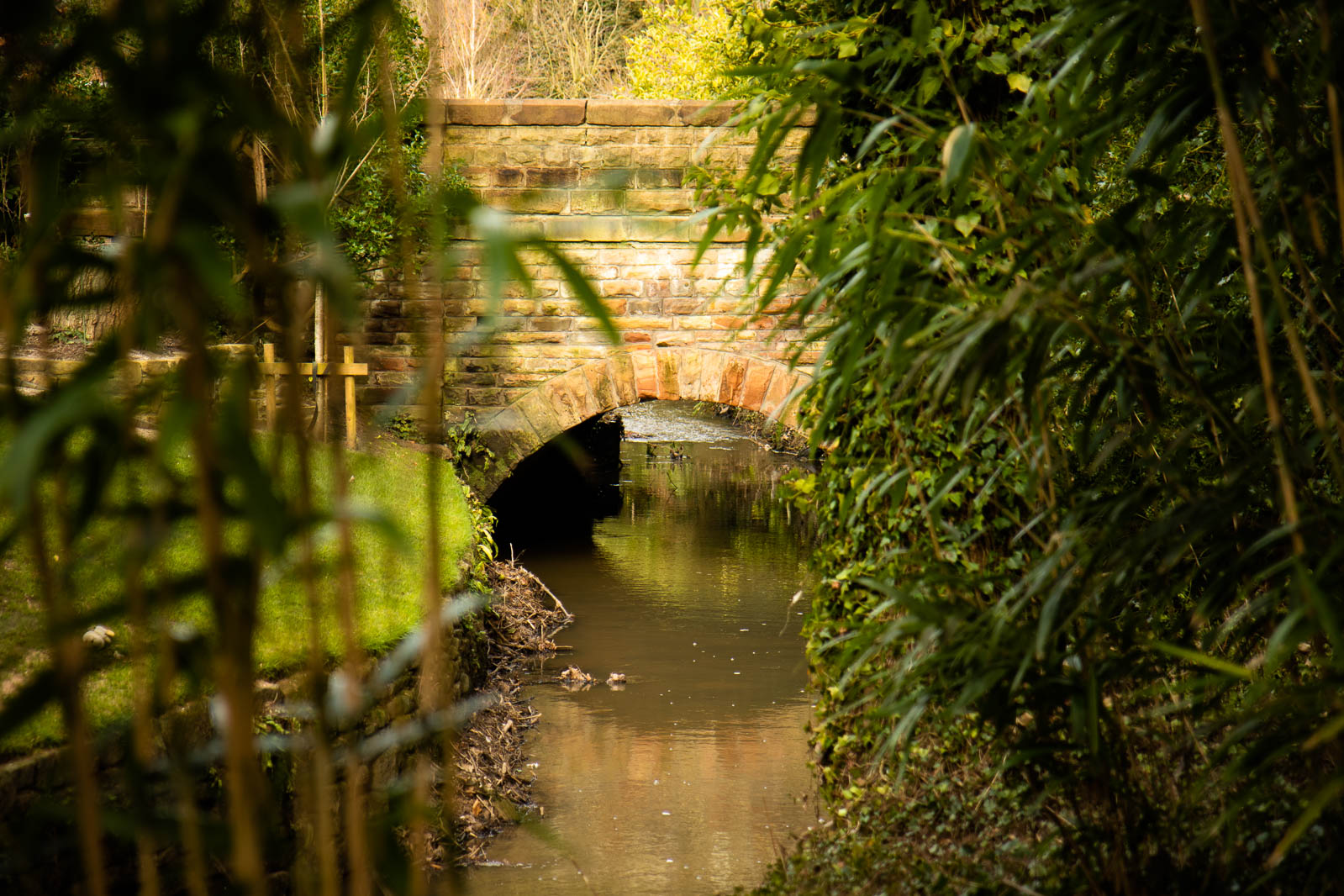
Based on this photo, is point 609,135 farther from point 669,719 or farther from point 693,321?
point 669,719

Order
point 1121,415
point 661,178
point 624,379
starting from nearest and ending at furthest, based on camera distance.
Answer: point 1121,415 < point 661,178 < point 624,379

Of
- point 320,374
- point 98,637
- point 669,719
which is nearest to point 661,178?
point 320,374

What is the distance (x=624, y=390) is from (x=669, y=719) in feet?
7.93

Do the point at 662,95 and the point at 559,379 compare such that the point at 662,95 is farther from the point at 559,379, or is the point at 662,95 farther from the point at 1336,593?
the point at 1336,593

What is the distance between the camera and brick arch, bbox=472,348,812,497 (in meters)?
7.68

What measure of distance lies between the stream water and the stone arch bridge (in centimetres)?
163

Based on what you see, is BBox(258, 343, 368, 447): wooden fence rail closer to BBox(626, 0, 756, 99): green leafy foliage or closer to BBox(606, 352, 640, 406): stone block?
BBox(606, 352, 640, 406): stone block

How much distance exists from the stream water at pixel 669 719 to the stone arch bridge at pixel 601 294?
1.63m

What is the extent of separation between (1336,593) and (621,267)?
6460 mm

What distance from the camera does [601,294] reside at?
7770 mm

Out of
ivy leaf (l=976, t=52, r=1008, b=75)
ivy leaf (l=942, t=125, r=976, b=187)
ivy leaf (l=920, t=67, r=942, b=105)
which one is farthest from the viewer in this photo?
ivy leaf (l=976, t=52, r=1008, b=75)

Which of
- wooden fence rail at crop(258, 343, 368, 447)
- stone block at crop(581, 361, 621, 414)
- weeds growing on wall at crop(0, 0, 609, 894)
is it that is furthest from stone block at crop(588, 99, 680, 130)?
weeds growing on wall at crop(0, 0, 609, 894)

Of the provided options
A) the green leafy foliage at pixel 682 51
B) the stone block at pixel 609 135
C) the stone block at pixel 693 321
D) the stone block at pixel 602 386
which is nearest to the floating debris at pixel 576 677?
the stone block at pixel 602 386

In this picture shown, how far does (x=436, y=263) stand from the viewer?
0.99 meters
